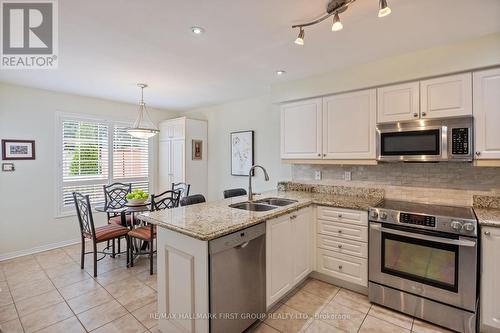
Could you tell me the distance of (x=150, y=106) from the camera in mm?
4980

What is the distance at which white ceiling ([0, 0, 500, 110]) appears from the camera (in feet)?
5.66

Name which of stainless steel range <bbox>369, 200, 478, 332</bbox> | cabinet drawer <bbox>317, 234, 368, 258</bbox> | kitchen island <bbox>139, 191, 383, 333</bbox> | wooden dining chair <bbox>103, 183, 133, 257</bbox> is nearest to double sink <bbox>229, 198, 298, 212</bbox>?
kitchen island <bbox>139, 191, 383, 333</bbox>

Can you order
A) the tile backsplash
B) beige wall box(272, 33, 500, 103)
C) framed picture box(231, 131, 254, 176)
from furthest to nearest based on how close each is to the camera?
framed picture box(231, 131, 254, 176) → the tile backsplash → beige wall box(272, 33, 500, 103)

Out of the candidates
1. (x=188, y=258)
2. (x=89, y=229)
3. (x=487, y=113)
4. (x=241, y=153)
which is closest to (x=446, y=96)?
(x=487, y=113)

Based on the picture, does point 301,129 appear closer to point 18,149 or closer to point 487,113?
point 487,113

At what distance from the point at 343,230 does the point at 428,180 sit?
108 centimetres

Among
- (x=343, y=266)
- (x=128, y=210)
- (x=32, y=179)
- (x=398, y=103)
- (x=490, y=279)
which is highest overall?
(x=398, y=103)

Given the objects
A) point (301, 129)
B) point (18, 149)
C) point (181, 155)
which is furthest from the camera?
point (181, 155)

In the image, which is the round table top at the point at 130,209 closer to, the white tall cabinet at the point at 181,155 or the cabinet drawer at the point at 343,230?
the white tall cabinet at the point at 181,155

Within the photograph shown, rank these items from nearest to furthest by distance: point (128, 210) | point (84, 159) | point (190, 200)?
point (190, 200) < point (128, 210) < point (84, 159)

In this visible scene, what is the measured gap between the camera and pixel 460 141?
2.18 metres

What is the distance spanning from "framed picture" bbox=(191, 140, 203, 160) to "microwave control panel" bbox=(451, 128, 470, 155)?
3.95m

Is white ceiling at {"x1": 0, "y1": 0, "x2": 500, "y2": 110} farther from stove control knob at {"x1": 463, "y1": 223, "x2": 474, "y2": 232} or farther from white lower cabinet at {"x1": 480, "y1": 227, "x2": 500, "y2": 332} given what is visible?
white lower cabinet at {"x1": 480, "y1": 227, "x2": 500, "y2": 332}

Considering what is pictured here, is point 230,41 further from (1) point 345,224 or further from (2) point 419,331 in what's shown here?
(2) point 419,331
